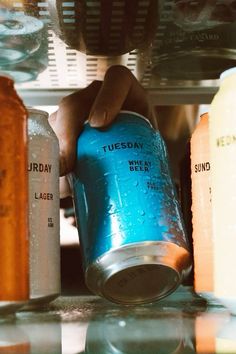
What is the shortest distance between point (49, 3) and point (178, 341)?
73 centimetres

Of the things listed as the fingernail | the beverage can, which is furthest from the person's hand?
the beverage can

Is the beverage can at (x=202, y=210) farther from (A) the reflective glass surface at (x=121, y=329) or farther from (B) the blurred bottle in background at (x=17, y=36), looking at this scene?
(B) the blurred bottle in background at (x=17, y=36)

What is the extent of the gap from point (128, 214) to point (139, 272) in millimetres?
97

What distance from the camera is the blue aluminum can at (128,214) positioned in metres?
1.00

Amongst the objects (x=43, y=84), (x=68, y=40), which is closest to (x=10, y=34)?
(x=68, y=40)

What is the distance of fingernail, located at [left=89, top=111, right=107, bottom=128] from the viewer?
3.60 feet

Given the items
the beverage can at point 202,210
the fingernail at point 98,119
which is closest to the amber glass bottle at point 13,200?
the fingernail at point 98,119

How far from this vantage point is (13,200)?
89 cm

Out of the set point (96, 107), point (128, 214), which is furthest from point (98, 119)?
point (128, 214)

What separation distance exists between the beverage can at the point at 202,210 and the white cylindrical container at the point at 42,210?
231 millimetres

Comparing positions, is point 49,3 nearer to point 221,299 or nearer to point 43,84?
point 43,84

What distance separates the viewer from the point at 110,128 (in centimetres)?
111

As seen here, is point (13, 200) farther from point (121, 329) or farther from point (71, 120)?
point (71, 120)

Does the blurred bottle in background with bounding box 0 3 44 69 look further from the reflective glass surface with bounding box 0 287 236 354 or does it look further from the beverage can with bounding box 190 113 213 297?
the reflective glass surface with bounding box 0 287 236 354
